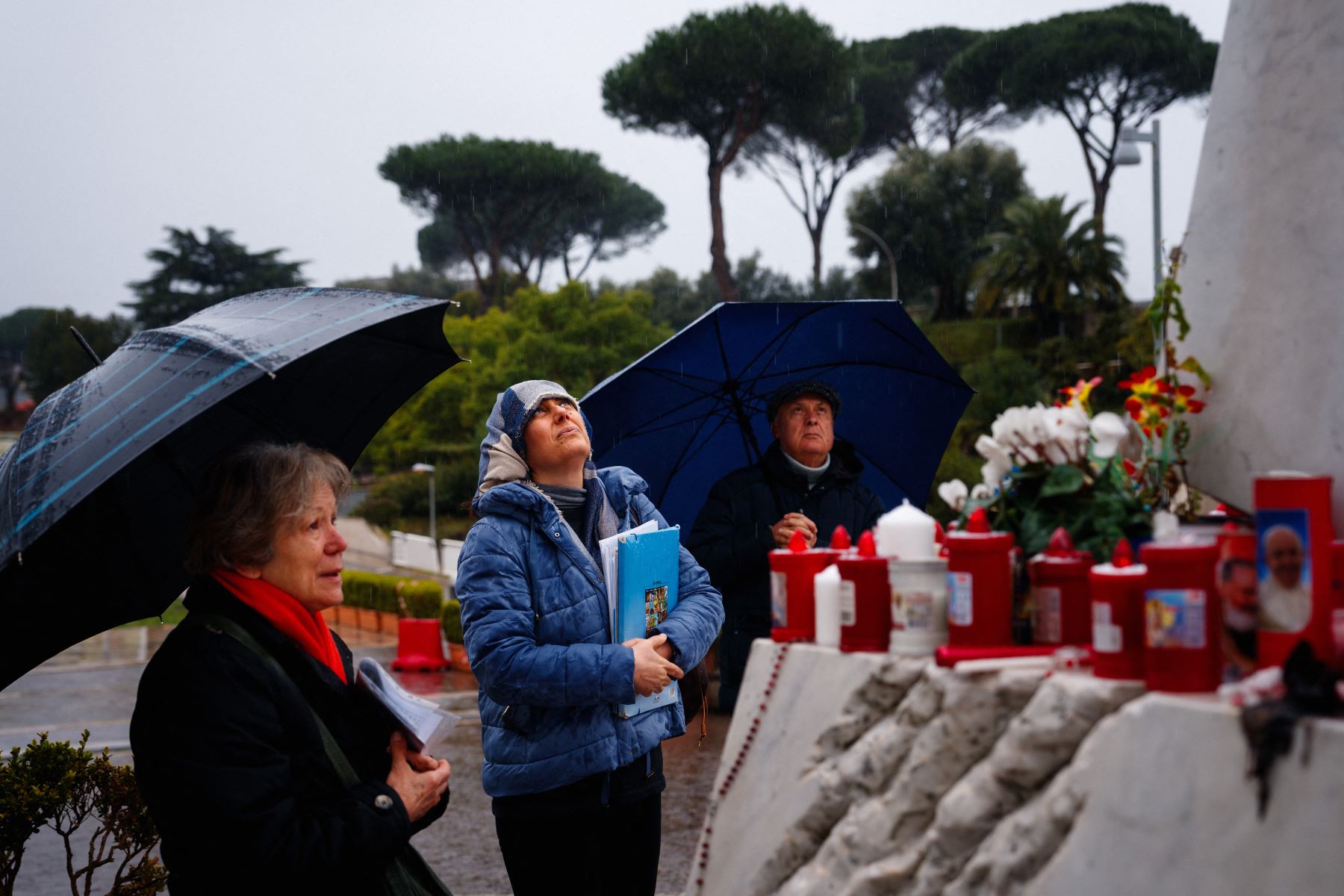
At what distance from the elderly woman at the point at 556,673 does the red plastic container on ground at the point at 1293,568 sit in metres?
1.51

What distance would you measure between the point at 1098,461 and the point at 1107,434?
0.19ft

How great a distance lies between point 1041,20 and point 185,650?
179ft

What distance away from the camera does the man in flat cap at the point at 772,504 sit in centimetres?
398

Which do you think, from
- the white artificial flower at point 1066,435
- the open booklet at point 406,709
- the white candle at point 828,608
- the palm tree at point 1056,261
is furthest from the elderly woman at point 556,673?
the palm tree at point 1056,261

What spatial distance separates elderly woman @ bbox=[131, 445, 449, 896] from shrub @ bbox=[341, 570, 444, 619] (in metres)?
12.9

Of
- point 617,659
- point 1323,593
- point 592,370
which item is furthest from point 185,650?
point 592,370

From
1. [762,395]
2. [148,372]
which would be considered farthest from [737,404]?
[148,372]

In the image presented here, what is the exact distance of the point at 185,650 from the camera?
2207 millimetres

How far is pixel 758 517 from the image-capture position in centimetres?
400

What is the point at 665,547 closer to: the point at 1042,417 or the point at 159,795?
the point at 1042,417

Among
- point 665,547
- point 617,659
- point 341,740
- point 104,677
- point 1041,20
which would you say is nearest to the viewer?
point 341,740

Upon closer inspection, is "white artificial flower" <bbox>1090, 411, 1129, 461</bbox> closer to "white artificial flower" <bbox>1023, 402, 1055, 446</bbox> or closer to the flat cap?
"white artificial flower" <bbox>1023, 402, 1055, 446</bbox>

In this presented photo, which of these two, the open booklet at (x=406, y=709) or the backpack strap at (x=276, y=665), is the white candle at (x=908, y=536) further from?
the backpack strap at (x=276, y=665)

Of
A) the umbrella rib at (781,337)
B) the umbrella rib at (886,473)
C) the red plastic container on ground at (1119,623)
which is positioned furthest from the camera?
the umbrella rib at (886,473)
